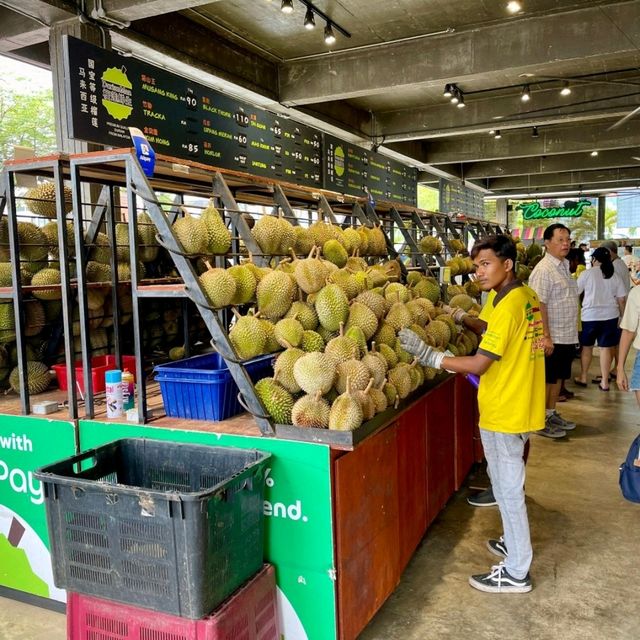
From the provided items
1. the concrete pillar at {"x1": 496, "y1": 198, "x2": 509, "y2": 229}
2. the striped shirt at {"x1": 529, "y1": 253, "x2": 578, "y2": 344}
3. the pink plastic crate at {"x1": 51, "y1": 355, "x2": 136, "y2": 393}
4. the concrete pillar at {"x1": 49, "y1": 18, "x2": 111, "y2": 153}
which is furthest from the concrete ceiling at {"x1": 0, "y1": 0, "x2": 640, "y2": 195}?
the concrete pillar at {"x1": 496, "y1": 198, "x2": 509, "y2": 229}

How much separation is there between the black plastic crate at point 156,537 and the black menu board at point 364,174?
592 centimetres

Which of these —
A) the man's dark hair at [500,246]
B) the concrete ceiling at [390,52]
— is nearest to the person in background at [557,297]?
the man's dark hair at [500,246]

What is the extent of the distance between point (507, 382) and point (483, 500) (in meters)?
1.44

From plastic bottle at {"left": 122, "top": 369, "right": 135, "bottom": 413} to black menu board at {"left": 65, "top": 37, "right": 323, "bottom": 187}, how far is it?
83.9 inches

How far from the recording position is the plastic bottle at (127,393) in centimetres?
276

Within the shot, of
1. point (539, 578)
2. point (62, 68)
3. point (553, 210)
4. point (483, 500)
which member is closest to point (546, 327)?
point (483, 500)

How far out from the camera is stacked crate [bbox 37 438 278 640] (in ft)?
6.27

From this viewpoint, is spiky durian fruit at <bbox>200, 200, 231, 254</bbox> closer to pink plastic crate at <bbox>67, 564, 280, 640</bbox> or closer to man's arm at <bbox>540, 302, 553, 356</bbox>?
pink plastic crate at <bbox>67, 564, 280, 640</bbox>

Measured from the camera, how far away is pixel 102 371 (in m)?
3.15

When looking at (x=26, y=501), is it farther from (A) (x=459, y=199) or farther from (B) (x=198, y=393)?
(A) (x=459, y=199)

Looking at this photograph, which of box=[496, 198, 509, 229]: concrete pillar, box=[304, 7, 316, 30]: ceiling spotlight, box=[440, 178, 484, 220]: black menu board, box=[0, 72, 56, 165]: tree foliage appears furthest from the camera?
box=[496, 198, 509, 229]: concrete pillar

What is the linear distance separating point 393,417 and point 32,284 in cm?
197

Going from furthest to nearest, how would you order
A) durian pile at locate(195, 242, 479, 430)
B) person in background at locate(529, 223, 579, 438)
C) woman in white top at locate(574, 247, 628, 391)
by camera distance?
woman in white top at locate(574, 247, 628, 391), person in background at locate(529, 223, 579, 438), durian pile at locate(195, 242, 479, 430)

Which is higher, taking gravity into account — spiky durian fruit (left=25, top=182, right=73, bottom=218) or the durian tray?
spiky durian fruit (left=25, top=182, right=73, bottom=218)
